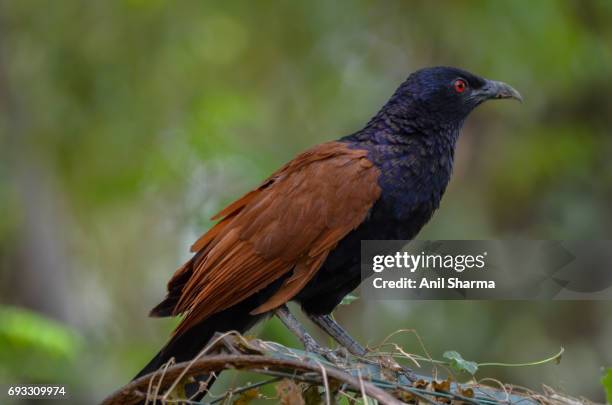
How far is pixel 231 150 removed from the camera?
6238mm

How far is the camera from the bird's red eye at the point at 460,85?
3.87 metres

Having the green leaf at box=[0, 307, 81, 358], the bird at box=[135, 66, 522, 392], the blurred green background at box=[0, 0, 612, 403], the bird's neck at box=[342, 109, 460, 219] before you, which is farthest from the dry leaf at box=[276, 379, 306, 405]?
the blurred green background at box=[0, 0, 612, 403]

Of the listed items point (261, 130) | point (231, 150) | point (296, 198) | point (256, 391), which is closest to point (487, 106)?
point (261, 130)

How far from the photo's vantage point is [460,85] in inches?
153

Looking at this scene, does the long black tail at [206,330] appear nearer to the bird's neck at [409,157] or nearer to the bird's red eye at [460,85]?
the bird's neck at [409,157]

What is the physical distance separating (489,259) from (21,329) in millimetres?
2922

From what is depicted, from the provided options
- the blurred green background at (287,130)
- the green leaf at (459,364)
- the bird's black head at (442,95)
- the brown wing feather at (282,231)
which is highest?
the blurred green background at (287,130)

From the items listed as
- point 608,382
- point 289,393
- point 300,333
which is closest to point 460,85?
point 300,333

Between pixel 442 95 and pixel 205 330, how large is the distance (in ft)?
4.57

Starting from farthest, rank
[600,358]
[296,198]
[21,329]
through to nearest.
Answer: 1. [600,358]
2. [21,329]
3. [296,198]

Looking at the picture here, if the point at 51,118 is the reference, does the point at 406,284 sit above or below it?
below

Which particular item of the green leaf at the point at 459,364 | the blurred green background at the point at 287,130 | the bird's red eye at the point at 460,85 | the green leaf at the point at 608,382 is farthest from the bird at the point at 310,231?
the blurred green background at the point at 287,130

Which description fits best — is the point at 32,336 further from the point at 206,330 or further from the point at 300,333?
the point at 300,333

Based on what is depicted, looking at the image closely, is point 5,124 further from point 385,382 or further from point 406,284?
point 385,382
